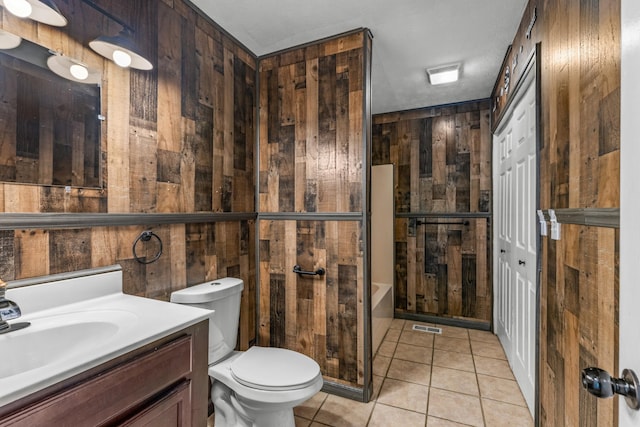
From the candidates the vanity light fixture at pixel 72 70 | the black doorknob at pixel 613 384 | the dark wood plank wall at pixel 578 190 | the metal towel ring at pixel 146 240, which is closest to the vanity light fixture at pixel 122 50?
the vanity light fixture at pixel 72 70

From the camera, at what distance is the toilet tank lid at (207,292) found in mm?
1589

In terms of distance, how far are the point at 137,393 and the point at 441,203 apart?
125 inches

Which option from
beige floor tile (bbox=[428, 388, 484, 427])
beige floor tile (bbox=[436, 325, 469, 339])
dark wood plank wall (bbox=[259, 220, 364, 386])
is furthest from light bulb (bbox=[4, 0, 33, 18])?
beige floor tile (bbox=[436, 325, 469, 339])

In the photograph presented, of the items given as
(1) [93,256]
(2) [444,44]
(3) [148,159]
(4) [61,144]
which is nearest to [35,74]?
(4) [61,144]

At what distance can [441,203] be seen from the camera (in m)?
3.38

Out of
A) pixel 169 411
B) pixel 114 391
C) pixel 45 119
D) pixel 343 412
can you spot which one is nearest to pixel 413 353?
pixel 343 412

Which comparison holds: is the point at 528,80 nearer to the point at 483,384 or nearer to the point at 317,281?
the point at 317,281

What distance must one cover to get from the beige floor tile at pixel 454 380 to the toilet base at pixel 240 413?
4.09 ft

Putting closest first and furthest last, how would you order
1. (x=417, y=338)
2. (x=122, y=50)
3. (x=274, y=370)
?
(x=122, y=50)
(x=274, y=370)
(x=417, y=338)

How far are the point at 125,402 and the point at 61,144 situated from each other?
1.02 m

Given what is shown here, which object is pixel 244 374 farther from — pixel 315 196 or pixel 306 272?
pixel 315 196

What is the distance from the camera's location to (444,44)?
2.17 metres

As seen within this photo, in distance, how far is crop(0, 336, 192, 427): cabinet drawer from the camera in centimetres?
71

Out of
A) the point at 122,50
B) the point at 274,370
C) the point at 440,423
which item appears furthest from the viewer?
the point at 440,423
